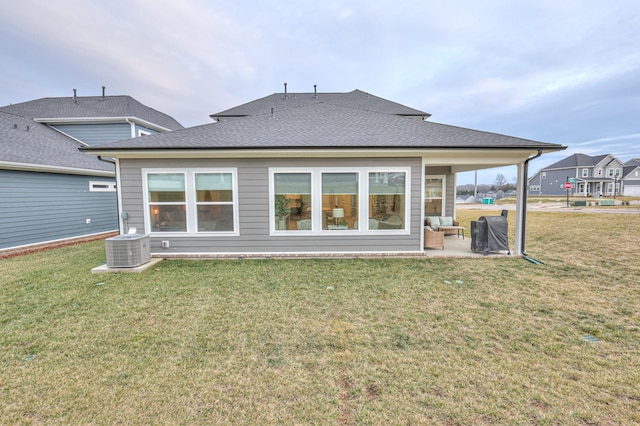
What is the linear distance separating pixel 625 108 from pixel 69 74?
62588mm

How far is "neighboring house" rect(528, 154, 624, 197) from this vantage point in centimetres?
4066

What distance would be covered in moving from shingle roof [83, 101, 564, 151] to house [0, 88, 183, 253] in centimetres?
221

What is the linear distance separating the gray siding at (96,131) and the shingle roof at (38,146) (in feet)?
1.74

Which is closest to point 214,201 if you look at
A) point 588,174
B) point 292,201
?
point 292,201

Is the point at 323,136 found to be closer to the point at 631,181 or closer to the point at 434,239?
the point at 434,239

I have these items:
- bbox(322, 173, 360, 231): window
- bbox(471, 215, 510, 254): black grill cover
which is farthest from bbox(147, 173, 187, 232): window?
bbox(471, 215, 510, 254): black grill cover

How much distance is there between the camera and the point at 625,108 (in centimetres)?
3753

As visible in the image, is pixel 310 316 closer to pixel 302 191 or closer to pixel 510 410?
pixel 510 410

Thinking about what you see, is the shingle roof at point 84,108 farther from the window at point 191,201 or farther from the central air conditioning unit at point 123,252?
the central air conditioning unit at point 123,252

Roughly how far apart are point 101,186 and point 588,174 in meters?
59.2

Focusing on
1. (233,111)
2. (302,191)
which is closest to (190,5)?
(233,111)

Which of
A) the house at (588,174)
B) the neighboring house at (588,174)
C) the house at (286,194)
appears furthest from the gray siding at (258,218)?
the house at (588,174)

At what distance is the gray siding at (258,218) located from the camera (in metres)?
6.53

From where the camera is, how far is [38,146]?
9.36 m
